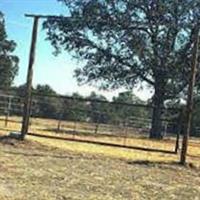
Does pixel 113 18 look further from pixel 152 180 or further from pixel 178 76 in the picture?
pixel 152 180

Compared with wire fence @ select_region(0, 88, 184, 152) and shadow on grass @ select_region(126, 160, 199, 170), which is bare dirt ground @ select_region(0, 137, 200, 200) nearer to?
shadow on grass @ select_region(126, 160, 199, 170)

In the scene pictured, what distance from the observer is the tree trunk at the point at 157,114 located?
2480 centimetres

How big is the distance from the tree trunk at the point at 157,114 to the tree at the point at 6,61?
29.0m

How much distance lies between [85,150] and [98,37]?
769 inches

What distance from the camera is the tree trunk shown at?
24.8 m

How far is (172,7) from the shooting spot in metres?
35.3

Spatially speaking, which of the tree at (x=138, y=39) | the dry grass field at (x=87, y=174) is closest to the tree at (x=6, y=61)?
the tree at (x=138, y=39)

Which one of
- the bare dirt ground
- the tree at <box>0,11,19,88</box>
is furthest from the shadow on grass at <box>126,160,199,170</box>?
the tree at <box>0,11,19,88</box>

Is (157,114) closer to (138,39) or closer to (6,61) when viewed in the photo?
(138,39)

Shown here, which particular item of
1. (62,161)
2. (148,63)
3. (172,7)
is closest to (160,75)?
(148,63)

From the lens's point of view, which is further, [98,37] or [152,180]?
[98,37]

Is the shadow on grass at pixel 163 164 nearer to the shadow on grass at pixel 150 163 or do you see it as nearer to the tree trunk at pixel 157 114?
the shadow on grass at pixel 150 163

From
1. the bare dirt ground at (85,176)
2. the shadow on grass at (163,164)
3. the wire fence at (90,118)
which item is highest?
the wire fence at (90,118)

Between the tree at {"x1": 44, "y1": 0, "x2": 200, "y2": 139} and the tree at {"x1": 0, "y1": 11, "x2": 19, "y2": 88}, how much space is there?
2647 centimetres
